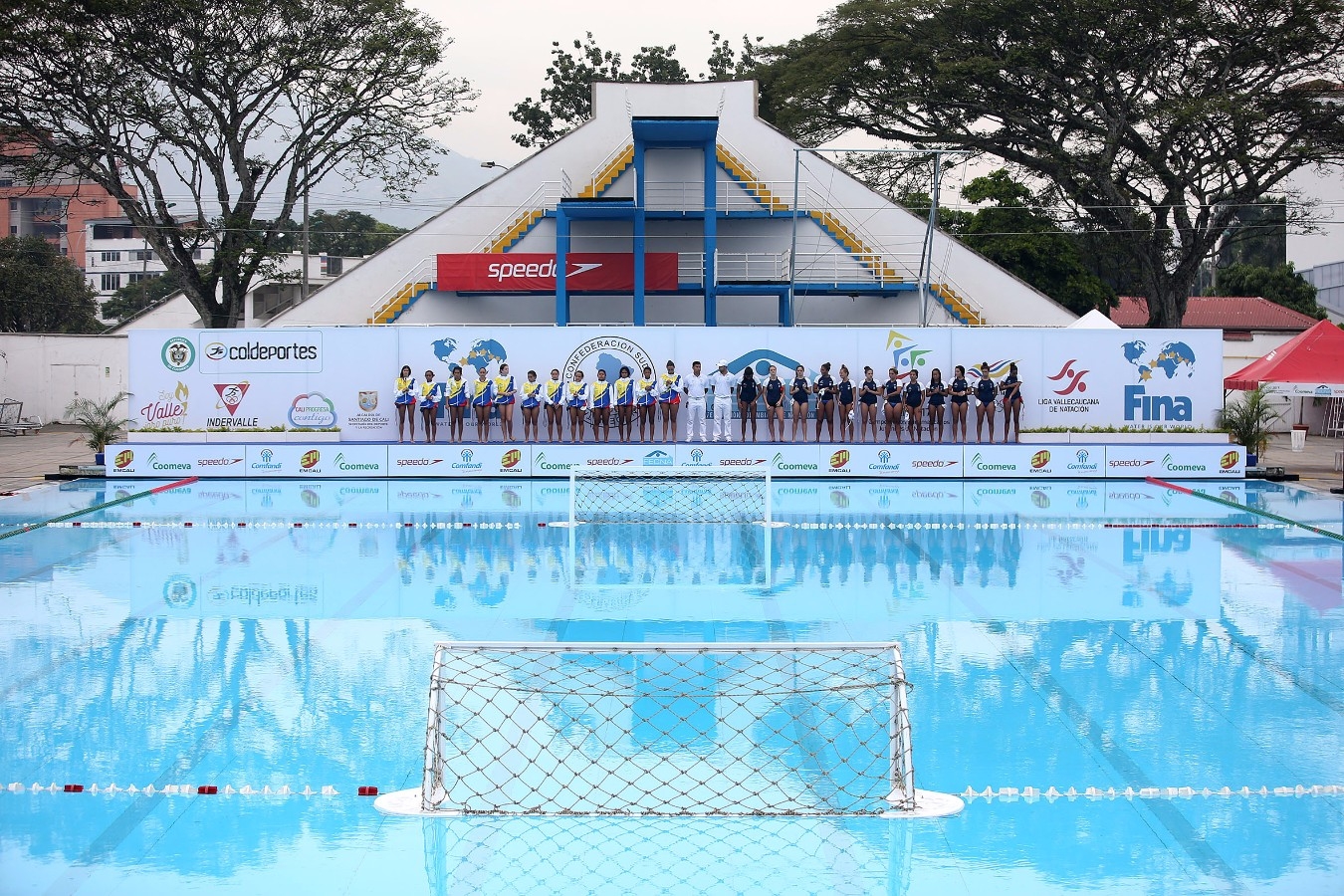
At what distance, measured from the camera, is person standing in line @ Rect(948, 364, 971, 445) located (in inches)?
973

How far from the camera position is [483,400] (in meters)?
24.6

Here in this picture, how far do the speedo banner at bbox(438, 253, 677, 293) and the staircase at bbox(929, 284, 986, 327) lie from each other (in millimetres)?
7708

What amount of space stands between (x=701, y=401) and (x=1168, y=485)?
891 cm

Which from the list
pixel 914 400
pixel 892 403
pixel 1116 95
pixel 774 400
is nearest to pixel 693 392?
pixel 774 400

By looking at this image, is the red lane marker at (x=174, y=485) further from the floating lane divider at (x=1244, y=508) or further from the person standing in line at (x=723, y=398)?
the floating lane divider at (x=1244, y=508)

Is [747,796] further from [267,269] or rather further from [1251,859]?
[267,269]

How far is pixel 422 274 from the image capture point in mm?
38094

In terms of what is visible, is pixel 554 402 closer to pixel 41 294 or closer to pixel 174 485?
pixel 174 485

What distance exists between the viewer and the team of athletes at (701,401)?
24500 millimetres

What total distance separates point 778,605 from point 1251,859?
6.12 metres

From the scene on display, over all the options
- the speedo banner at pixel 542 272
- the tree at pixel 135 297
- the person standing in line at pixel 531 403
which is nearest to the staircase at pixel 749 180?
the speedo banner at pixel 542 272

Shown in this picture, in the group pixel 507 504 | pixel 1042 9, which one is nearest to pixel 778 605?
pixel 507 504

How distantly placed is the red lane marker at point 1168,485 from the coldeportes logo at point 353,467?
14435 millimetres

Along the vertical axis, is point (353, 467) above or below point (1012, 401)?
below
